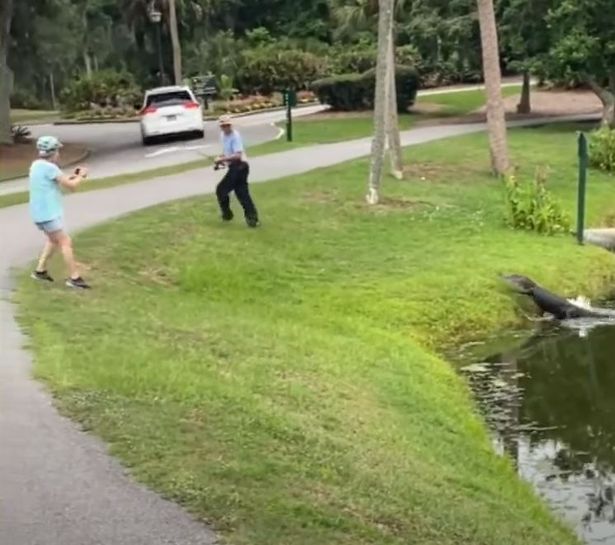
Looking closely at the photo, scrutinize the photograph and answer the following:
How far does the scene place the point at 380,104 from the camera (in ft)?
69.9

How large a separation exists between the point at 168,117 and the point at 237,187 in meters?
19.0

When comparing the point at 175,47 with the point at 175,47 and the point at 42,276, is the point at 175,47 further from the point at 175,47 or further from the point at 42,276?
the point at 42,276

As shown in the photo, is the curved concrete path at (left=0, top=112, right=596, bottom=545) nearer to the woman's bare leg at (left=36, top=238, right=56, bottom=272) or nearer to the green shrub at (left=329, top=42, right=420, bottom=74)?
the woman's bare leg at (left=36, top=238, right=56, bottom=272)

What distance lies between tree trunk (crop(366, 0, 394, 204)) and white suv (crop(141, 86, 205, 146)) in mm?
15458

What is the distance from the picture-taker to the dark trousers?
57.6 feet

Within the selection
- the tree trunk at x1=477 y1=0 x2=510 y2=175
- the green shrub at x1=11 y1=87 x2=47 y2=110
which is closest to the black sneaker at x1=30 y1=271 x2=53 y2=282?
the tree trunk at x1=477 y1=0 x2=510 y2=175

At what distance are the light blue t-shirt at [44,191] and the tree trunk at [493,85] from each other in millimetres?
12893

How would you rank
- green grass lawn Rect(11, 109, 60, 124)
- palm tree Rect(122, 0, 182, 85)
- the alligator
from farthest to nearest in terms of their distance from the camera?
green grass lawn Rect(11, 109, 60, 124)
palm tree Rect(122, 0, 182, 85)
the alligator

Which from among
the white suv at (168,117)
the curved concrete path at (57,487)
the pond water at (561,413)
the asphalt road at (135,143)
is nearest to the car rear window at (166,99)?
the white suv at (168,117)

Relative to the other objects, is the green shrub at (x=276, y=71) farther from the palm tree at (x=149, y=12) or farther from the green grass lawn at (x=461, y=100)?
the green grass lawn at (x=461, y=100)

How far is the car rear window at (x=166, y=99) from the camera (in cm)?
3650

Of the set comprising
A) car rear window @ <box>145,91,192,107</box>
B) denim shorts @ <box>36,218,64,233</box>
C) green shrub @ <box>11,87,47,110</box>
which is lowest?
green shrub @ <box>11,87,47,110</box>

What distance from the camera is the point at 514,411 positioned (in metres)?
12.5

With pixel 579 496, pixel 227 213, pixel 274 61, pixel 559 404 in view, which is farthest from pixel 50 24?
pixel 579 496
